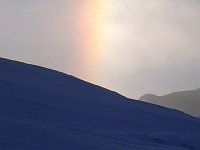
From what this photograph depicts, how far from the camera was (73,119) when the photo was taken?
12422mm

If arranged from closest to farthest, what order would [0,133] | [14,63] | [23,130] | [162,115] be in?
[0,133] → [23,130] → [162,115] → [14,63]

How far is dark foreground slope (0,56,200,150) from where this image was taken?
8.39 m

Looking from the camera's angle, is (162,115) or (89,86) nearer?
(162,115)

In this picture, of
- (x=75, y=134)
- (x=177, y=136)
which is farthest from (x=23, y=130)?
(x=177, y=136)

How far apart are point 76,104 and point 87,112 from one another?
1034 mm

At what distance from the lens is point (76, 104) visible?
48.8 feet

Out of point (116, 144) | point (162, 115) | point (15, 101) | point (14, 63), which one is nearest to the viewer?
point (116, 144)

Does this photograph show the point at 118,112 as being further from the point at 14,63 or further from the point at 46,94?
the point at 14,63

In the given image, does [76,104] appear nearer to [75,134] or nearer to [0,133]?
[75,134]

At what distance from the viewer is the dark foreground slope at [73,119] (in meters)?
8.39

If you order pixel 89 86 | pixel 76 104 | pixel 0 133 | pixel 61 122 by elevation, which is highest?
pixel 89 86

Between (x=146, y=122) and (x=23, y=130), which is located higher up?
(x=146, y=122)

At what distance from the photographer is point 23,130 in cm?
831

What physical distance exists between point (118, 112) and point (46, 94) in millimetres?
2706
